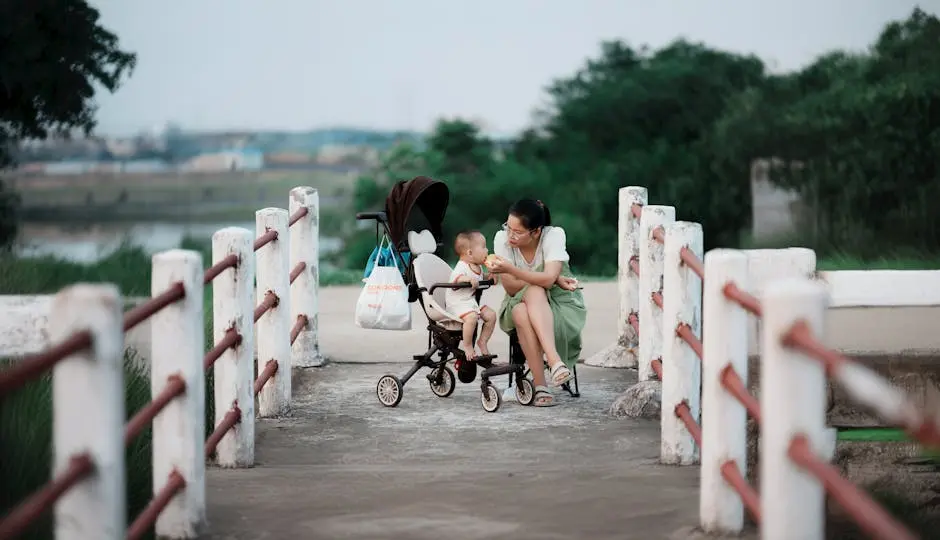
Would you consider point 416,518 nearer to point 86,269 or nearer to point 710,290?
point 710,290

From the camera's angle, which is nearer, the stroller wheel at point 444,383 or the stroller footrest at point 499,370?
the stroller footrest at point 499,370

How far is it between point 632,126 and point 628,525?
73.5 feet

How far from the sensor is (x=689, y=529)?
531cm

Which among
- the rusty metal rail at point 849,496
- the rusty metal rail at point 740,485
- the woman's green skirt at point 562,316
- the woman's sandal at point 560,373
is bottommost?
the woman's sandal at point 560,373

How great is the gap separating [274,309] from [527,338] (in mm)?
1357

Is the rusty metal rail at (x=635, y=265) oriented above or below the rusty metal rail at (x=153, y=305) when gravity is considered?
below

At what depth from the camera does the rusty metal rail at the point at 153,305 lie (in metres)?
4.42

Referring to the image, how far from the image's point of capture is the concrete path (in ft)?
17.6

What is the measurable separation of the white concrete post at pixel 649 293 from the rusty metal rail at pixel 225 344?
2.74 m

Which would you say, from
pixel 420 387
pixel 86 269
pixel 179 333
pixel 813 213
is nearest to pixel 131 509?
pixel 179 333

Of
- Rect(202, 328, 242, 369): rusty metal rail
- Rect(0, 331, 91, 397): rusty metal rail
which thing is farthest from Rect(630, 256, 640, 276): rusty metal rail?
Rect(0, 331, 91, 397): rusty metal rail

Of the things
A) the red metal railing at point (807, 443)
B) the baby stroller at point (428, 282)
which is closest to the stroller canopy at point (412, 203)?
the baby stroller at point (428, 282)

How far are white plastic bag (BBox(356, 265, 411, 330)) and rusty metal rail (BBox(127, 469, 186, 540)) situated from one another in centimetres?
311

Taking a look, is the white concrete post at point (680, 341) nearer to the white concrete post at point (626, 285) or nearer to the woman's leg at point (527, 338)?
the woman's leg at point (527, 338)
